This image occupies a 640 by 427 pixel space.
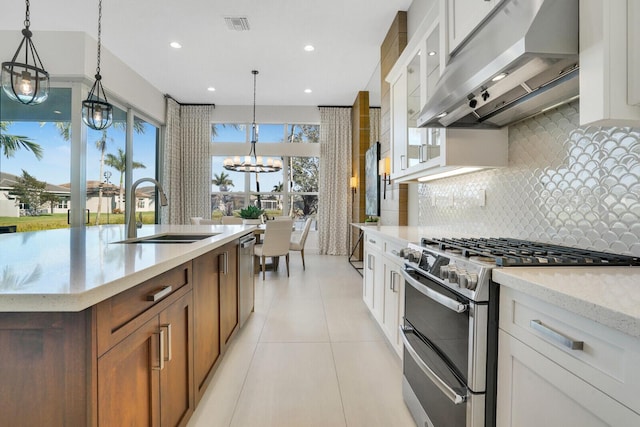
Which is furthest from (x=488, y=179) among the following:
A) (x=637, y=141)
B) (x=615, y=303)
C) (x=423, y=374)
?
(x=615, y=303)

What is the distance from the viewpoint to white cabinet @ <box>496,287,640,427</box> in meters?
0.61

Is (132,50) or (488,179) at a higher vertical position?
(132,50)

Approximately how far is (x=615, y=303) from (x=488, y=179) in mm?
1512

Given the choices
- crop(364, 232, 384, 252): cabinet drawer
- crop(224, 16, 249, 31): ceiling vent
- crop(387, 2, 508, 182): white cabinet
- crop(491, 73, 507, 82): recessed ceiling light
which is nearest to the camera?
crop(491, 73, 507, 82): recessed ceiling light

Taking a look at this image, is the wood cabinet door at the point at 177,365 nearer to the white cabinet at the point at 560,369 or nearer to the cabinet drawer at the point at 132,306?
the cabinet drawer at the point at 132,306

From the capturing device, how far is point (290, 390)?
188 centimetres

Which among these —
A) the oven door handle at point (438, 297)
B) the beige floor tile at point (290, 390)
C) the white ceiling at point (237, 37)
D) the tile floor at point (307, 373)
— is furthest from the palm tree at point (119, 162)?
the oven door handle at point (438, 297)

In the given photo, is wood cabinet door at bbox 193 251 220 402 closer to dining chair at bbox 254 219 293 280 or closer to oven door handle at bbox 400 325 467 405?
oven door handle at bbox 400 325 467 405

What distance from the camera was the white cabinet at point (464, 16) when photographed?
1.46m

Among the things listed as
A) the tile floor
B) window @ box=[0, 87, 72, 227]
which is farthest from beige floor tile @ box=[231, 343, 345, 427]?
window @ box=[0, 87, 72, 227]

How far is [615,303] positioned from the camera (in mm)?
637

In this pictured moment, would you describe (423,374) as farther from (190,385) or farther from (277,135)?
(277,135)

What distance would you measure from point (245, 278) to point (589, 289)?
2.44 meters

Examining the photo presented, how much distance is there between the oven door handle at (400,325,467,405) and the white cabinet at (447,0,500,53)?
5.01ft
